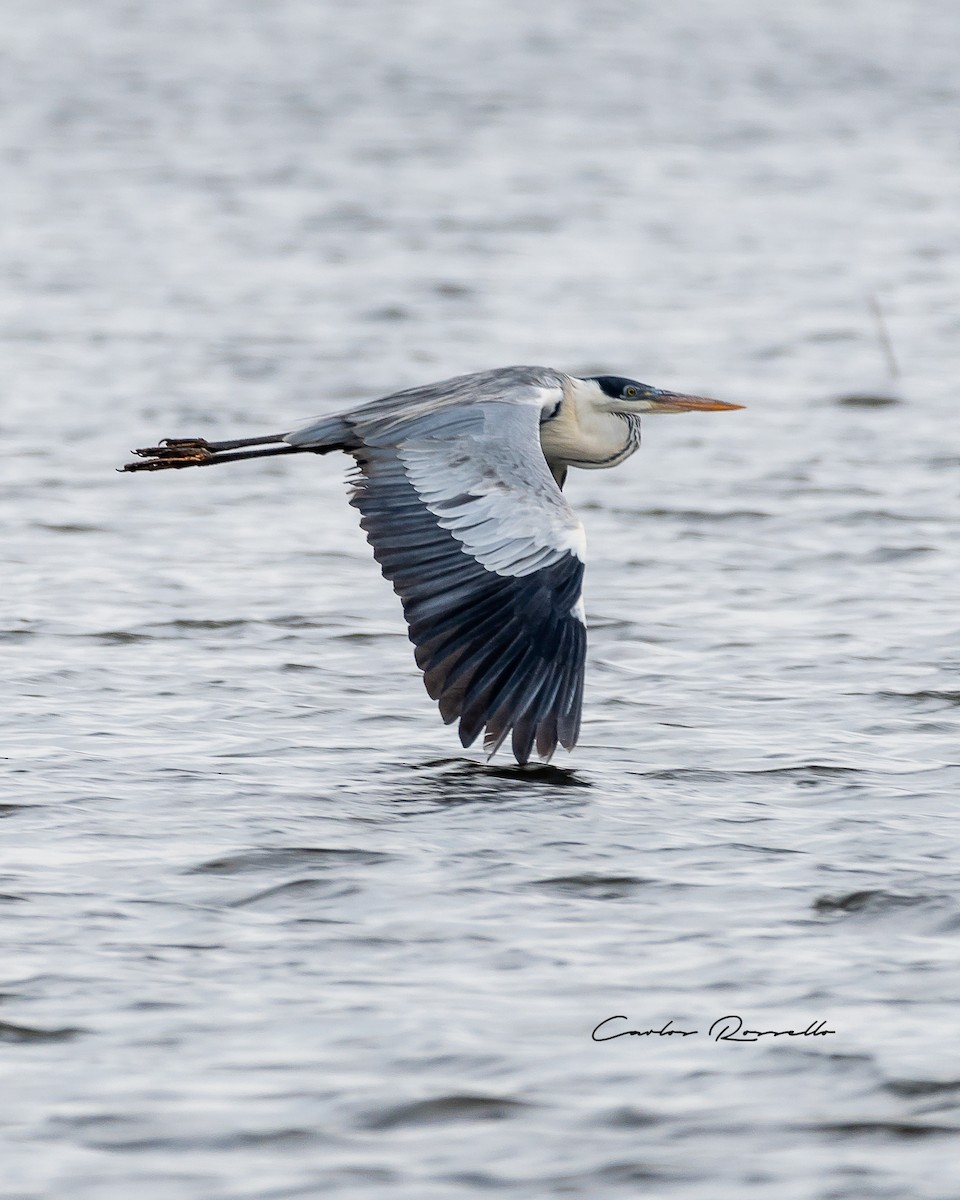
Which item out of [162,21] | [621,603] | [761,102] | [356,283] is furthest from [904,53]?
[621,603]

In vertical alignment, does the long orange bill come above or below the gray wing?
above

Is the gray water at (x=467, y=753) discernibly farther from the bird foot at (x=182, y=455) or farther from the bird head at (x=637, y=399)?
the bird head at (x=637, y=399)

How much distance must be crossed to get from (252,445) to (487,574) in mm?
1877

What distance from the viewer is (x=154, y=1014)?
579 cm

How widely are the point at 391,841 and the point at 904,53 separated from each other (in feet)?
103

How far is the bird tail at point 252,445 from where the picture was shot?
8.78 meters

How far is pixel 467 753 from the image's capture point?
27.0 ft

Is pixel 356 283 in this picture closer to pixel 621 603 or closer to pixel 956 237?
pixel 956 237

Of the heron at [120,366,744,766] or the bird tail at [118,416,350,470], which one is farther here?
the bird tail at [118,416,350,470]
